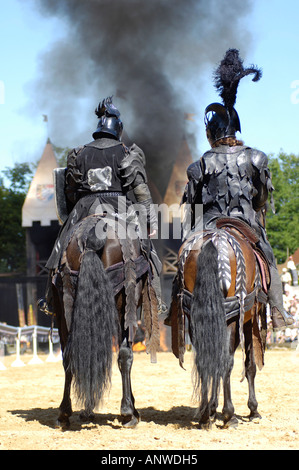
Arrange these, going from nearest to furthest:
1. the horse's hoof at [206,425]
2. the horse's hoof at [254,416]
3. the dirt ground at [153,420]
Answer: the dirt ground at [153,420] < the horse's hoof at [206,425] < the horse's hoof at [254,416]

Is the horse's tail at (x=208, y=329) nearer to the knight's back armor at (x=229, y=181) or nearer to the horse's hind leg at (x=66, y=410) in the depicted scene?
the knight's back armor at (x=229, y=181)

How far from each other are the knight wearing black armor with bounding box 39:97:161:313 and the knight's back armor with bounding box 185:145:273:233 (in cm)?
53

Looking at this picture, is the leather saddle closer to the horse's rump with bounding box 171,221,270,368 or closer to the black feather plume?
the horse's rump with bounding box 171,221,270,368

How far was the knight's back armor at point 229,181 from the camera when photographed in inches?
261

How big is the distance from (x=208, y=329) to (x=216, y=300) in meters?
0.25

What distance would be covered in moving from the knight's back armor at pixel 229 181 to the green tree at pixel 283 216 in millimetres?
32860

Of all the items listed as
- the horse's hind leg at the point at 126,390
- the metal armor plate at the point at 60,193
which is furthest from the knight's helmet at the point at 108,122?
the horse's hind leg at the point at 126,390

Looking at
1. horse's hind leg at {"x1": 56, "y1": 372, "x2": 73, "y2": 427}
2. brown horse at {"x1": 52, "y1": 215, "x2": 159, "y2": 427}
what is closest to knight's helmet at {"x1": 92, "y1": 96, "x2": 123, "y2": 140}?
brown horse at {"x1": 52, "y1": 215, "x2": 159, "y2": 427}

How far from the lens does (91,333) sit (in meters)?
5.79

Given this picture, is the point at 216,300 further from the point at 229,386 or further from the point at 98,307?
the point at 98,307

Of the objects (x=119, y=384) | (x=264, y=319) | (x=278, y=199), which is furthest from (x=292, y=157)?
(x=264, y=319)

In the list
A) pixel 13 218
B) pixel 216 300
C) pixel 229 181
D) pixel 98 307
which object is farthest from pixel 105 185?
pixel 13 218
